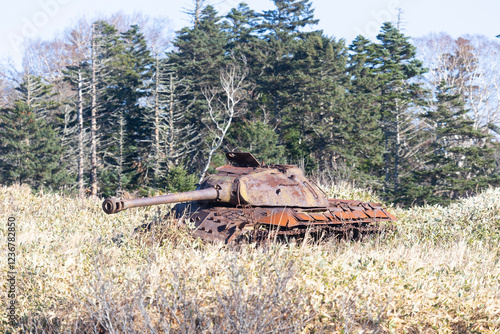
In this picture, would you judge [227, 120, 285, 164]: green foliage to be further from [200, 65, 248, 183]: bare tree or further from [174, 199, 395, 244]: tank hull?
[174, 199, 395, 244]: tank hull

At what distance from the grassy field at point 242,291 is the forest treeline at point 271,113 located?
2104 centimetres

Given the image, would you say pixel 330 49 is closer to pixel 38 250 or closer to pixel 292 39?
pixel 292 39

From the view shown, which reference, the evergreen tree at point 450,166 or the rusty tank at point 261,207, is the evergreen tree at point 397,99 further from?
the rusty tank at point 261,207

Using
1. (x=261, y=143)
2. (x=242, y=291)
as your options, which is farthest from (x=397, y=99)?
(x=242, y=291)

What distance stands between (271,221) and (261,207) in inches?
27.6

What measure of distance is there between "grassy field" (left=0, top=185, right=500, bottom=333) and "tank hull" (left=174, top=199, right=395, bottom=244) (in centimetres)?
29

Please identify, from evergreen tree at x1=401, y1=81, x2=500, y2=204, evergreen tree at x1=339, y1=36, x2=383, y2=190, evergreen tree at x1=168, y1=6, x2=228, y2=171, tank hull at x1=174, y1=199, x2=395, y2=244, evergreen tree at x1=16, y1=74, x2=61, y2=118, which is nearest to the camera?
tank hull at x1=174, y1=199, x2=395, y2=244

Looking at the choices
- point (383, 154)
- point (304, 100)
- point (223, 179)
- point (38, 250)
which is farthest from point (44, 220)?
point (383, 154)

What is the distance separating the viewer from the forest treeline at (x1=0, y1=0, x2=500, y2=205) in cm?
2989

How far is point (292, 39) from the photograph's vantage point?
114ft

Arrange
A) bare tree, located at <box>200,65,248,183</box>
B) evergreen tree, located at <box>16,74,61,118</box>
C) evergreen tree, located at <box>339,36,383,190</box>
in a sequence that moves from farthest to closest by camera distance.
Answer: evergreen tree, located at <box>16,74,61,118</box>, bare tree, located at <box>200,65,248,183</box>, evergreen tree, located at <box>339,36,383,190</box>

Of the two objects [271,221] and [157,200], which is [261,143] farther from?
[157,200]

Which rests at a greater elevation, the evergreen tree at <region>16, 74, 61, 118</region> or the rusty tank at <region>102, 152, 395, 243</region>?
the evergreen tree at <region>16, 74, 61, 118</region>

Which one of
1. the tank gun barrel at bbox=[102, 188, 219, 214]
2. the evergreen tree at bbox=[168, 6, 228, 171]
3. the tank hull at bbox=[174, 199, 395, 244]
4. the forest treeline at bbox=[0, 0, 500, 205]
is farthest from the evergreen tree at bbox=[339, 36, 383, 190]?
the tank gun barrel at bbox=[102, 188, 219, 214]
